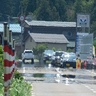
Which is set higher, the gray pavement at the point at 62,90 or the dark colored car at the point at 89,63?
the dark colored car at the point at 89,63

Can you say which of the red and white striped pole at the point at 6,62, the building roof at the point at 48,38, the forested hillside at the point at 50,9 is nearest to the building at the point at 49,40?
the building roof at the point at 48,38

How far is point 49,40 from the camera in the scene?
240ft

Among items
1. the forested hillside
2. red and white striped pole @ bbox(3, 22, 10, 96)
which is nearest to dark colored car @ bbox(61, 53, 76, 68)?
red and white striped pole @ bbox(3, 22, 10, 96)

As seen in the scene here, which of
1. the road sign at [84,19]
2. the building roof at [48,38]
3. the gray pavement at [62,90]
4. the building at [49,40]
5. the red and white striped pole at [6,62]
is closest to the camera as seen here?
the red and white striped pole at [6,62]

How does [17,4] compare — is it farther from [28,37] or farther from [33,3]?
[28,37]

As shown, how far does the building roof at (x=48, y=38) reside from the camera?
239ft

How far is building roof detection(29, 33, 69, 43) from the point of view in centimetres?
7286

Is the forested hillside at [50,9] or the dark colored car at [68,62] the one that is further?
the forested hillside at [50,9]

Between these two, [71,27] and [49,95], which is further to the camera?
[71,27]

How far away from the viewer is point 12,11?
88875 mm

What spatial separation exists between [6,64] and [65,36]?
235 ft

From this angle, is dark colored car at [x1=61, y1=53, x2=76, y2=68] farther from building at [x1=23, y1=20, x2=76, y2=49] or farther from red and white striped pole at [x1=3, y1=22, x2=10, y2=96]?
red and white striped pole at [x1=3, y1=22, x2=10, y2=96]

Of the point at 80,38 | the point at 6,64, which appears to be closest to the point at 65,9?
the point at 80,38

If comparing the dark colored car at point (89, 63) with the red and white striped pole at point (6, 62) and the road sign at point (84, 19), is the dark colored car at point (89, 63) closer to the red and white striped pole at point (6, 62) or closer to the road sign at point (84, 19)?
the road sign at point (84, 19)
